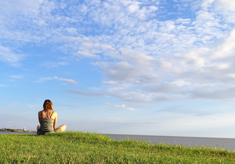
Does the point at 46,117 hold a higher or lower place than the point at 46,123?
higher

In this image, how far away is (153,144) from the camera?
1000cm

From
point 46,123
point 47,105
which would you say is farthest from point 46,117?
point 47,105

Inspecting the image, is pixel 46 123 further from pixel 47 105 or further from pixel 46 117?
pixel 47 105

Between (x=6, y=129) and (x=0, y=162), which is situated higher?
(x=0, y=162)

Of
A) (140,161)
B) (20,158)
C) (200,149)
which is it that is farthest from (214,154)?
(20,158)

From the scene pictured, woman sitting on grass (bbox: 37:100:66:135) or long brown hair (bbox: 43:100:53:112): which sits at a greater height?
long brown hair (bbox: 43:100:53:112)

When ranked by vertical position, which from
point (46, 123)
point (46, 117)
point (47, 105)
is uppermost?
point (47, 105)

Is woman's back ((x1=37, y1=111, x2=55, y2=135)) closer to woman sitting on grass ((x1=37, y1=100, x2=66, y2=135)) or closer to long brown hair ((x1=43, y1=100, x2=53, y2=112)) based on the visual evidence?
woman sitting on grass ((x1=37, y1=100, x2=66, y2=135))

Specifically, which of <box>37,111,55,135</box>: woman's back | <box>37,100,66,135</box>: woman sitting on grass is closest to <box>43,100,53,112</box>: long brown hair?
<box>37,100,66,135</box>: woman sitting on grass

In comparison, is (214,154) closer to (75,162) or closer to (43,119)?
(75,162)

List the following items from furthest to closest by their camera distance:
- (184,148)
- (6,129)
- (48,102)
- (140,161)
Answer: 1. (6,129)
2. (48,102)
3. (184,148)
4. (140,161)

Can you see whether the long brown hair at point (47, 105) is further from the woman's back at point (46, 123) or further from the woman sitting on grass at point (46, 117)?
the woman's back at point (46, 123)

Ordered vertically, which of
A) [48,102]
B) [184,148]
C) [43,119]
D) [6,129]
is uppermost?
[48,102]

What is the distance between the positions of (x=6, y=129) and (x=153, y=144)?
89037mm
